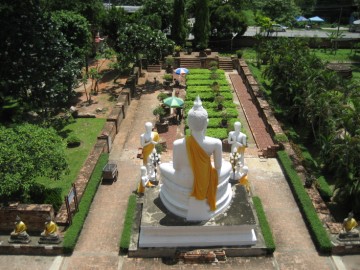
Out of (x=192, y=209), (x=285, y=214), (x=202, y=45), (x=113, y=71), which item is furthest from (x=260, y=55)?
(x=192, y=209)

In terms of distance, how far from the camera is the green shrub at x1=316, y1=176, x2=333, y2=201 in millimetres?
17406

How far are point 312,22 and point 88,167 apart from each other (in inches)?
1687

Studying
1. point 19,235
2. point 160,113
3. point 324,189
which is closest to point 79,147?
point 160,113

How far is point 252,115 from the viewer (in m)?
25.4

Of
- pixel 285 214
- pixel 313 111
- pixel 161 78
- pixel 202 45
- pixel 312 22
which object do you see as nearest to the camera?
pixel 285 214

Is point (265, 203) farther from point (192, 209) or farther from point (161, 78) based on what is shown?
point (161, 78)

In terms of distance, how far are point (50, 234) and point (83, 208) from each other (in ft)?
6.38

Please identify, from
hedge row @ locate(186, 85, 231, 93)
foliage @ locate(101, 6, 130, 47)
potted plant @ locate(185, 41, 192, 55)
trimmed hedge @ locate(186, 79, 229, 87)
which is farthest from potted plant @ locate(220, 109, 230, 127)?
foliage @ locate(101, 6, 130, 47)

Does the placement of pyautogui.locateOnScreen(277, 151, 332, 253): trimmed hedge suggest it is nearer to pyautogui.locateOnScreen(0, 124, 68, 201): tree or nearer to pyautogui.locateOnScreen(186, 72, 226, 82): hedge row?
pyautogui.locateOnScreen(0, 124, 68, 201): tree

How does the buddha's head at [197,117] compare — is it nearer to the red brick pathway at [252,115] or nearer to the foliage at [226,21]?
the red brick pathway at [252,115]

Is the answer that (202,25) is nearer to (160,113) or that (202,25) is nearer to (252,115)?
(252,115)

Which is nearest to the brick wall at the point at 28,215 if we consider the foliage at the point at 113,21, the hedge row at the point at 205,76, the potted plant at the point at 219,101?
the potted plant at the point at 219,101

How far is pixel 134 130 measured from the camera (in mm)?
23609

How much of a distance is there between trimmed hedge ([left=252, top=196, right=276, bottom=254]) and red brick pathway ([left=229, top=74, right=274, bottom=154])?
17.5ft
